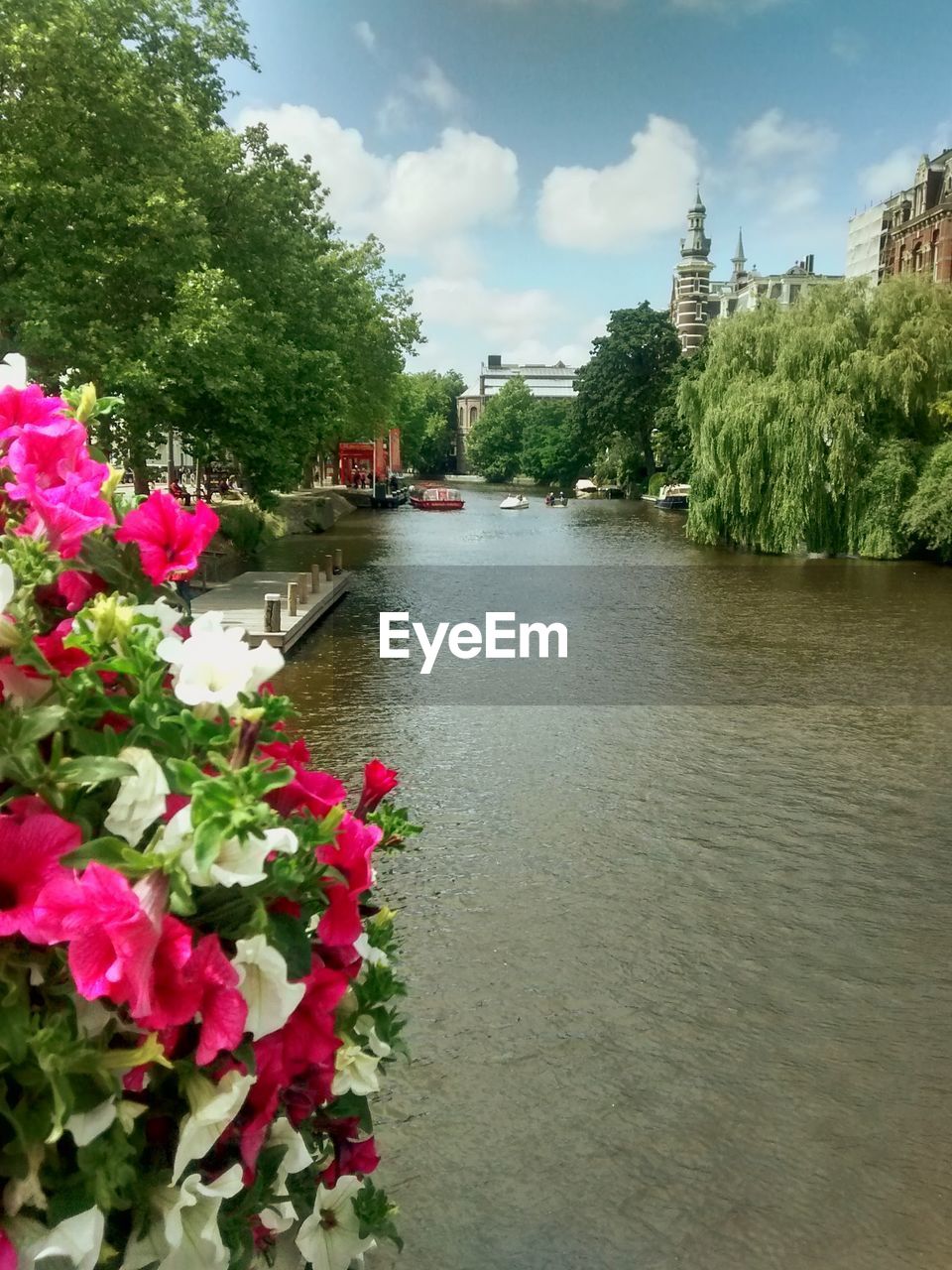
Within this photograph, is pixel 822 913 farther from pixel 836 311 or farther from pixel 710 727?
pixel 836 311

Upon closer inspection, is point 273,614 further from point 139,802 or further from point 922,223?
point 922,223

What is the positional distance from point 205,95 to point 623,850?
80.0 ft

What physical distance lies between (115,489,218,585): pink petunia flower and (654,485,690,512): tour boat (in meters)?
65.6

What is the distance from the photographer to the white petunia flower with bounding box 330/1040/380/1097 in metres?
2.62

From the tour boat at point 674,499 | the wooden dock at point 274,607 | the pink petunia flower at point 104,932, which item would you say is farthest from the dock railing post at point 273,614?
the tour boat at point 674,499

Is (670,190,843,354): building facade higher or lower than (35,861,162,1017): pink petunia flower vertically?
higher

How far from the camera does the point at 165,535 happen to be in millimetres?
2656

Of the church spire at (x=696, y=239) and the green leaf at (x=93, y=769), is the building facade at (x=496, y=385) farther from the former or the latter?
the green leaf at (x=93, y=769)

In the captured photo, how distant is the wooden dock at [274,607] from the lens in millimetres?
19609

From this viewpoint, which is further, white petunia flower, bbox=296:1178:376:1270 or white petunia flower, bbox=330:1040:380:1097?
white petunia flower, bbox=296:1178:376:1270

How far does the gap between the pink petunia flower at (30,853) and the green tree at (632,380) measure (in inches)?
3255

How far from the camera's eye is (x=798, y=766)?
12.7 metres

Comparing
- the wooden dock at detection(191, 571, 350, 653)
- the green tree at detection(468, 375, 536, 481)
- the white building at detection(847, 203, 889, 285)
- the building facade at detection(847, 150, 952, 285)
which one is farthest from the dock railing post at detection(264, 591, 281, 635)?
the green tree at detection(468, 375, 536, 481)

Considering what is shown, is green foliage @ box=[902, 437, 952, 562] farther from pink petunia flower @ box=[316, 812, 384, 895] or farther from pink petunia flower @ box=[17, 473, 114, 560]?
pink petunia flower @ box=[17, 473, 114, 560]
